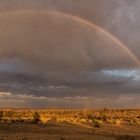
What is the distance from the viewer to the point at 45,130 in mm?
46750

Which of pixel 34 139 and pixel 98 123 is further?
pixel 98 123

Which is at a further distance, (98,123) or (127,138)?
(98,123)

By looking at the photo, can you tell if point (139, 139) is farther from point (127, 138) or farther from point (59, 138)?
point (59, 138)

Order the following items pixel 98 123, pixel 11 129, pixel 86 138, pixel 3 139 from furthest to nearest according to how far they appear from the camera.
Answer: pixel 98 123, pixel 11 129, pixel 86 138, pixel 3 139

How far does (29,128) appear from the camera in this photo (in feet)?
→ 158

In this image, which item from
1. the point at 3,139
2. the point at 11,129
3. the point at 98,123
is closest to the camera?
the point at 3,139

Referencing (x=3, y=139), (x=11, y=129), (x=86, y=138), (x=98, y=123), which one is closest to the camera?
(x=3, y=139)

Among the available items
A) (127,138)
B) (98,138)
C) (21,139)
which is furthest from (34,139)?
(127,138)

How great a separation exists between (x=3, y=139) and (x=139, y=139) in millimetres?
14285

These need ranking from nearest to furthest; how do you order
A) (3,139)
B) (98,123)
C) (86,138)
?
(3,139) < (86,138) < (98,123)

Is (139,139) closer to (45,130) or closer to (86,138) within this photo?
(86,138)

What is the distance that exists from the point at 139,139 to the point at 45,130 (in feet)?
47.1

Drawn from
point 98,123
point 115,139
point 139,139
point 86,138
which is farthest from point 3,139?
point 98,123

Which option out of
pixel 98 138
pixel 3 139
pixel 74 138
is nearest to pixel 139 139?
pixel 98 138
